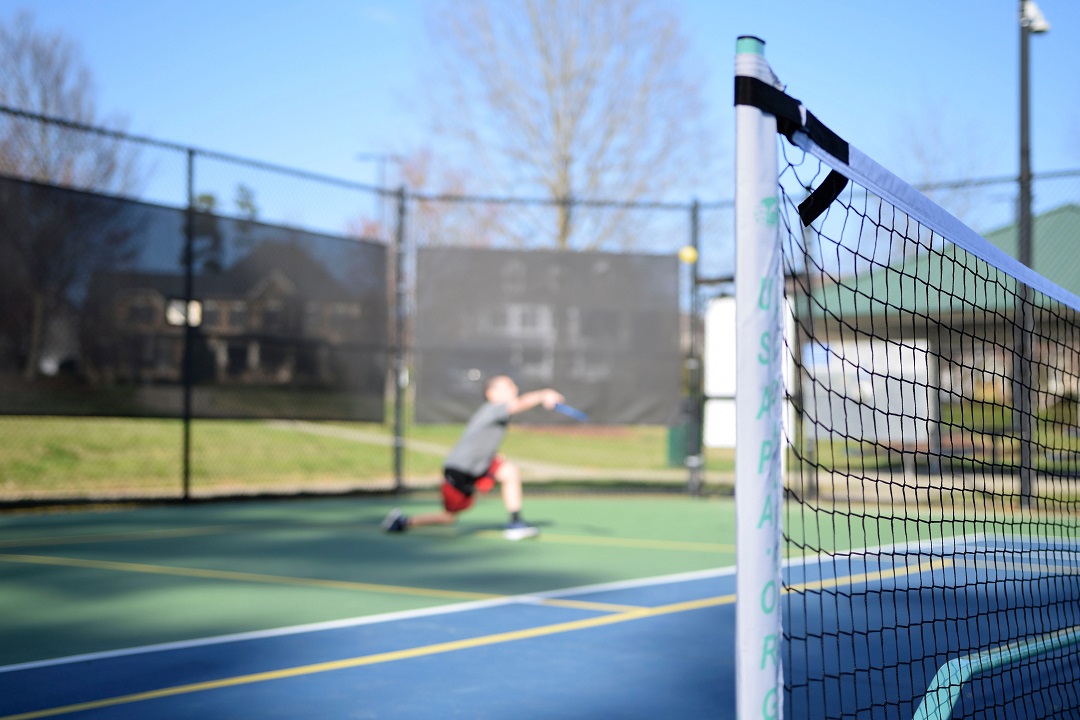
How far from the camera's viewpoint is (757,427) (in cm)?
231

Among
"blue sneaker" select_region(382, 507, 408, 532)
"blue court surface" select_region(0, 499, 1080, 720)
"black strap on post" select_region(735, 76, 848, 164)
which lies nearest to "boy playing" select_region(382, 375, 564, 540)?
"blue sneaker" select_region(382, 507, 408, 532)

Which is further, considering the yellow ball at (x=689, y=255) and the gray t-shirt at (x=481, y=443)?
the yellow ball at (x=689, y=255)

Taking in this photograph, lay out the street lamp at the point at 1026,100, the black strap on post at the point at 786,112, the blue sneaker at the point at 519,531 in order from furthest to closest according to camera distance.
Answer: the street lamp at the point at 1026,100
the blue sneaker at the point at 519,531
the black strap on post at the point at 786,112

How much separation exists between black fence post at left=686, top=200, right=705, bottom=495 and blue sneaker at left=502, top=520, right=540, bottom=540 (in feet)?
14.1

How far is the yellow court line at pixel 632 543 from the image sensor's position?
28.8 feet

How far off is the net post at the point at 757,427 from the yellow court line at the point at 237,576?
4240mm

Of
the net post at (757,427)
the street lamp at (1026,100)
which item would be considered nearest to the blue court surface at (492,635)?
the net post at (757,427)

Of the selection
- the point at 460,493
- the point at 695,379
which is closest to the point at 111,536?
the point at 460,493

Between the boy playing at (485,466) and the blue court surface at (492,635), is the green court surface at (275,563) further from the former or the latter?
the boy playing at (485,466)

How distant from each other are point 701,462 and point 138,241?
6.72m

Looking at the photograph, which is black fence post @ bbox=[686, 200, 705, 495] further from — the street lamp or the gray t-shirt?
the gray t-shirt

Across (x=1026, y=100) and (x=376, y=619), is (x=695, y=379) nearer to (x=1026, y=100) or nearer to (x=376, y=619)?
(x=1026, y=100)

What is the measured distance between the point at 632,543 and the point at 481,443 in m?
1.48

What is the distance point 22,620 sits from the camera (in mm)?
5699
